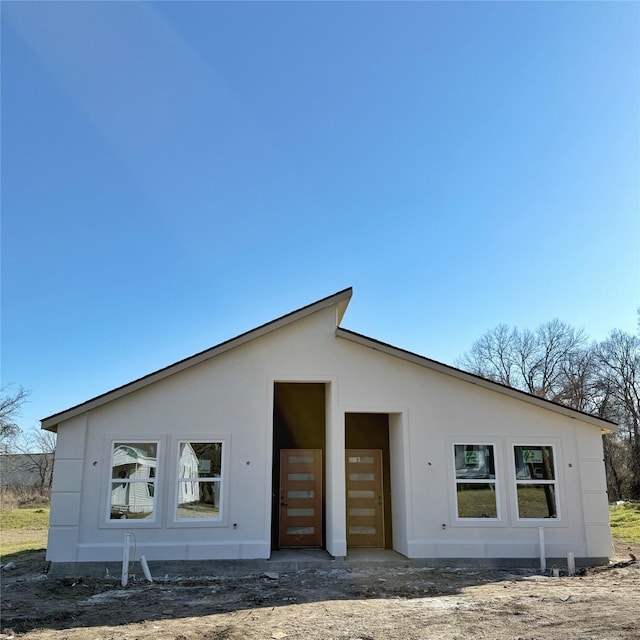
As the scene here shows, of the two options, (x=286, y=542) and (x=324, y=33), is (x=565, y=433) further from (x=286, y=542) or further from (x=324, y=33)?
(x=324, y=33)

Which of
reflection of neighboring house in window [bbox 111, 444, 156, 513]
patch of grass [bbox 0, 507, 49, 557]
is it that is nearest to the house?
reflection of neighboring house in window [bbox 111, 444, 156, 513]

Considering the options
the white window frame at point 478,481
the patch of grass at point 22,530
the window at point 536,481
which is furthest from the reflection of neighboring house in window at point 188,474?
the window at point 536,481

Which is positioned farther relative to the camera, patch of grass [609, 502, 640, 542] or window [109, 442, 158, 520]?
patch of grass [609, 502, 640, 542]

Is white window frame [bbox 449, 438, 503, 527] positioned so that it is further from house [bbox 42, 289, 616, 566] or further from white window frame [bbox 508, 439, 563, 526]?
white window frame [bbox 508, 439, 563, 526]

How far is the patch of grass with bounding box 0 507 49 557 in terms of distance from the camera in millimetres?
15476

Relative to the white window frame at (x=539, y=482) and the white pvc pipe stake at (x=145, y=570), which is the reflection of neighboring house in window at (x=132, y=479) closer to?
the white pvc pipe stake at (x=145, y=570)

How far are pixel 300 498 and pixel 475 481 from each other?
4.14 meters

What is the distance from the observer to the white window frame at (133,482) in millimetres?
10672

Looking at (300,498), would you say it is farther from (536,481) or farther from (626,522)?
(626,522)

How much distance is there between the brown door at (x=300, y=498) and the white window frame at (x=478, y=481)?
3295 mm

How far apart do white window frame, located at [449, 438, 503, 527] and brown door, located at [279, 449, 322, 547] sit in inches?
130

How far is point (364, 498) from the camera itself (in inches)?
512

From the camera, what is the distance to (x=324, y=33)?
10.3 meters

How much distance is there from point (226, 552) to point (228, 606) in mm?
2775
